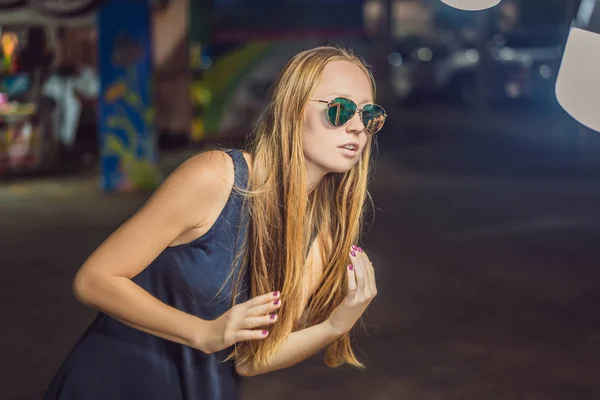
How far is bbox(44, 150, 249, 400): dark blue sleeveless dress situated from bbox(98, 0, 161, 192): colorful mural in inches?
A: 371

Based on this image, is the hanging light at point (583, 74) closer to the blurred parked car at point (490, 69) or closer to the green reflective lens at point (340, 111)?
the green reflective lens at point (340, 111)

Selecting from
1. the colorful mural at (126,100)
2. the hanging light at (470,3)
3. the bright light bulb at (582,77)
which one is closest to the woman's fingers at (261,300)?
the bright light bulb at (582,77)

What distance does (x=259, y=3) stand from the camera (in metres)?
20.5

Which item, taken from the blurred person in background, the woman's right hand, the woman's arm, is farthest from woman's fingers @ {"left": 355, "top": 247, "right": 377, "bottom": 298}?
the blurred person in background

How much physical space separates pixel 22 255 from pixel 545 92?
58.0 ft

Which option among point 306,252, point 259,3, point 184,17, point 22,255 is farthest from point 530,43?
point 306,252

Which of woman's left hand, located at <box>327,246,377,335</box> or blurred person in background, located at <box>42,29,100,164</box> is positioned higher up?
woman's left hand, located at <box>327,246,377,335</box>

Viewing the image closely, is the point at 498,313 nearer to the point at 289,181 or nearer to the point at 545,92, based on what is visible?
the point at 289,181

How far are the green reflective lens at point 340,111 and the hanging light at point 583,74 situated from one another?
0.49 meters

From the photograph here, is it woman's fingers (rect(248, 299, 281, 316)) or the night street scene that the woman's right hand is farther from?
the night street scene

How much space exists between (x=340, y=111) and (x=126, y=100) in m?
9.65

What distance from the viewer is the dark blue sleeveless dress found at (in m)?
2.18

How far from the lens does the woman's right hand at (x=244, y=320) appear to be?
201 cm

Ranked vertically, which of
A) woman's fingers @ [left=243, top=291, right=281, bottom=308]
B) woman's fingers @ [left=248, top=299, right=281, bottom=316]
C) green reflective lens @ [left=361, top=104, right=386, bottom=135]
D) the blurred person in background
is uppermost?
green reflective lens @ [left=361, top=104, right=386, bottom=135]
